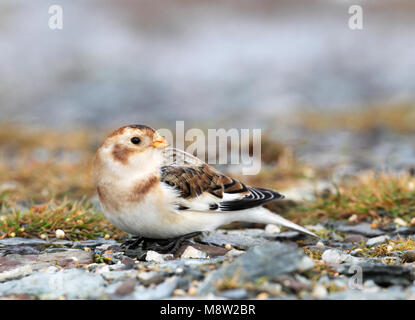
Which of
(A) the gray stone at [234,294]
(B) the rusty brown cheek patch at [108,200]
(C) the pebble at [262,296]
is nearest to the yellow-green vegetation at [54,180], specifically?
(B) the rusty brown cheek patch at [108,200]

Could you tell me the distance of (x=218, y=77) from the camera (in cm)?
2173

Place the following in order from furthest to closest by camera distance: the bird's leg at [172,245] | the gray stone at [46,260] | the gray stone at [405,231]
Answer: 1. the gray stone at [405,231]
2. the bird's leg at [172,245]
3. the gray stone at [46,260]

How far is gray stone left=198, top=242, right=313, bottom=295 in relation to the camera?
11.5 ft

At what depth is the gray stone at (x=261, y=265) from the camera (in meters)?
3.52


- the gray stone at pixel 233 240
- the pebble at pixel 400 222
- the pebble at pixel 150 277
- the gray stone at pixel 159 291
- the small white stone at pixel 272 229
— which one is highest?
the pebble at pixel 150 277

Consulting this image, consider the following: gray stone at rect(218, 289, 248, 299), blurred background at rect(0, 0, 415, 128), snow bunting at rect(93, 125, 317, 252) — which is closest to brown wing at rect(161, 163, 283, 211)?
snow bunting at rect(93, 125, 317, 252)

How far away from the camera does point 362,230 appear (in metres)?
5.66

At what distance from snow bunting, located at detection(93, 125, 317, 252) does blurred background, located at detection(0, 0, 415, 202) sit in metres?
3.16

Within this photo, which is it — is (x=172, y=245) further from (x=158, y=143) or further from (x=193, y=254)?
(x=158, y=143)

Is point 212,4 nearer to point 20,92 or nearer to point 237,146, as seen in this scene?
point 20,92

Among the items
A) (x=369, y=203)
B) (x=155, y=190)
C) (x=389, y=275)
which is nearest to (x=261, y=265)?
(x=389, y=275)

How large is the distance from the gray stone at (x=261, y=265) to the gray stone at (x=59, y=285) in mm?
691

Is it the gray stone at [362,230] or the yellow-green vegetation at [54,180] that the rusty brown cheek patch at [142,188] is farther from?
the gray stone at [362,230]

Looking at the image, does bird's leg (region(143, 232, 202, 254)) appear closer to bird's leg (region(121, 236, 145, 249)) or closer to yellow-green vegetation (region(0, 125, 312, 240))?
bird's leg (region(121, 236, 145, 249))
